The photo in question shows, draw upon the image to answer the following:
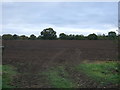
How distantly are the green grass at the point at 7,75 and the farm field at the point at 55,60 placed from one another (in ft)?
0.37

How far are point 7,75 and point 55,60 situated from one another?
259 centimetres

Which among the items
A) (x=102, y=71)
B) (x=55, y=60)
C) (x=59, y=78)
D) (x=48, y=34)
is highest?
(x=48, y=34)

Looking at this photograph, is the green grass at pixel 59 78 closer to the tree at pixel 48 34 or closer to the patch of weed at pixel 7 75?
the patch of weed at pixel 7 75

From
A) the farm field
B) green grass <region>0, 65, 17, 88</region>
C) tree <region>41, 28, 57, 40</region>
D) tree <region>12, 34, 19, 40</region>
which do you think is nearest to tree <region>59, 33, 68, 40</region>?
tree <region>41, 28, 57, 40</region>

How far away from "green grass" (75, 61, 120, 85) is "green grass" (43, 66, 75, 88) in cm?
76

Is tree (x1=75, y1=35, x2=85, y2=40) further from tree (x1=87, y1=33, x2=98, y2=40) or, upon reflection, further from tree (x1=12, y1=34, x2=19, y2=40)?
tree (x1=12, y1=34, x2=19, y2=40)

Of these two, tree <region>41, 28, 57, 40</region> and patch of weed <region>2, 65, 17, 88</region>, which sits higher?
tree <region>41, 28, 57, 40</region>

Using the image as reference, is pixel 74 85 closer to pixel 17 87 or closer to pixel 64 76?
pixel 64 76

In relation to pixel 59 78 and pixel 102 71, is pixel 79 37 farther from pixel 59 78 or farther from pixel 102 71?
pixel 59 78

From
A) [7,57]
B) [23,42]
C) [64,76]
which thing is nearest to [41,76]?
[64,76]

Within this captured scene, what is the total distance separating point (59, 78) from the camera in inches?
432

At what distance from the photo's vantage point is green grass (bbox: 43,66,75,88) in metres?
10.4

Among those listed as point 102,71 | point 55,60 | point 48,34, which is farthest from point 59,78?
point 48,34

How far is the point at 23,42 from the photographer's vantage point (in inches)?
576
